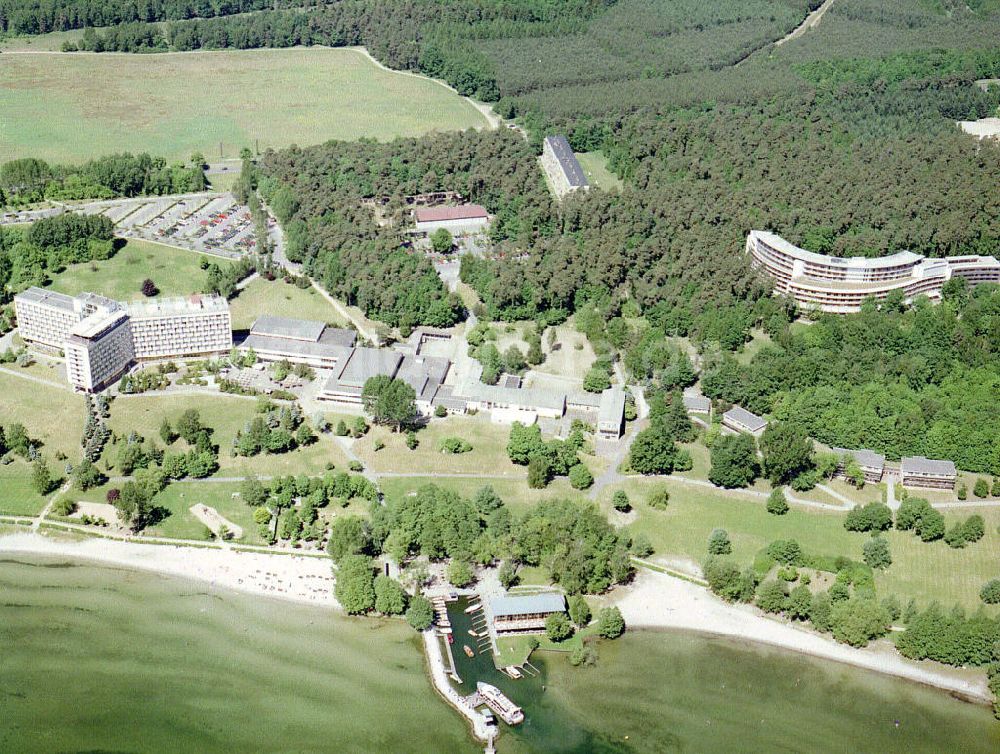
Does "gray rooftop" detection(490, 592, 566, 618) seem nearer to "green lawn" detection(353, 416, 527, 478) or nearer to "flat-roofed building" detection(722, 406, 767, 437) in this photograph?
"green lawn" detection(353, 416, 527, 478)

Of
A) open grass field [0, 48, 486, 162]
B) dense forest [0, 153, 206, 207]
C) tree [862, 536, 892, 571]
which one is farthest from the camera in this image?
open grass field [0, 48, 486, 162]

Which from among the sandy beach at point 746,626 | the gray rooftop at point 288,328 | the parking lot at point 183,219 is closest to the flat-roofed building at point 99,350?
the gray rooftop at point 288,328

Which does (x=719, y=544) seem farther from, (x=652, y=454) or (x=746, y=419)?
(x=746, y=419)

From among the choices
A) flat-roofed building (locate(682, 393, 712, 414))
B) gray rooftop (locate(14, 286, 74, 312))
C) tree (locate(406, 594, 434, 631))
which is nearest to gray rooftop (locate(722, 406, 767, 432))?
flat-roofed building (locate(682, 393, 712, 414))

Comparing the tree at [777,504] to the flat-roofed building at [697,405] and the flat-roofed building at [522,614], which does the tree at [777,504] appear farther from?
the flat-roofed building at [522,614]

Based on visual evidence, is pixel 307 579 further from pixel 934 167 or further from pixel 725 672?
pixel 934 167
